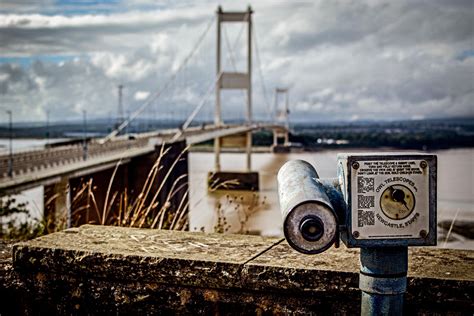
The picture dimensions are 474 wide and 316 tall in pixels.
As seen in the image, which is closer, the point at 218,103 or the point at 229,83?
the point at 218,103

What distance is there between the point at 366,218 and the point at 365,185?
0.25 feet

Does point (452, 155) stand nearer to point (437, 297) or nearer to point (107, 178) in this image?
point (107, 178)

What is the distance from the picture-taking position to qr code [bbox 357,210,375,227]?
1.66 metres

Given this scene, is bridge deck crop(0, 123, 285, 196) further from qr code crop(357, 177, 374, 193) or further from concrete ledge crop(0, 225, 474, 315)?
qr code crop(357, 177, 374, 193)

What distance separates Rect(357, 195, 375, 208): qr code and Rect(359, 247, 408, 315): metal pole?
11 centimetres

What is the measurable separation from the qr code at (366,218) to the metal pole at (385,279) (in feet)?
0.24

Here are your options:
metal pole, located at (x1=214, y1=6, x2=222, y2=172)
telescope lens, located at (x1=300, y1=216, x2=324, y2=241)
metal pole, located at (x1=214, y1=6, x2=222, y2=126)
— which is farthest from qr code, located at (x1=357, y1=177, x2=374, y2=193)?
metal pole, located at (x1=214, y1=6, x2=222, y2=126)

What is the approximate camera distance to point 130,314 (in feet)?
7.72

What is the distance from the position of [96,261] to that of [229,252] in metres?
0.44

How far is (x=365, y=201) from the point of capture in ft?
5.47

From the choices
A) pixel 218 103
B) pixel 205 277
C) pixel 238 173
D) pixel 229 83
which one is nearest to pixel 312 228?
pixel 205 277

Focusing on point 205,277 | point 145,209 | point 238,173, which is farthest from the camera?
point 238,173

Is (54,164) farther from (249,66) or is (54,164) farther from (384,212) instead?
(249,66)

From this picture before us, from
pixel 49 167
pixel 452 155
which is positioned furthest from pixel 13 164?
pixel 452 155
